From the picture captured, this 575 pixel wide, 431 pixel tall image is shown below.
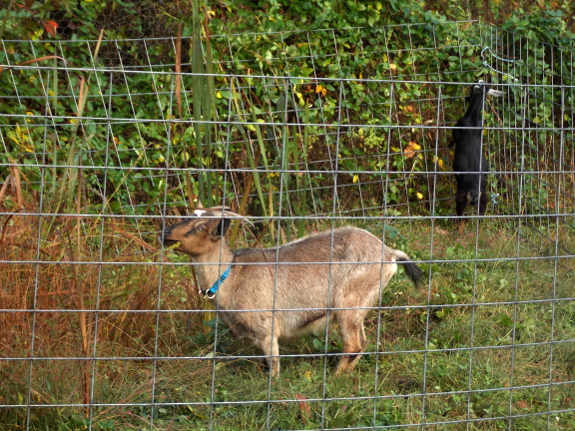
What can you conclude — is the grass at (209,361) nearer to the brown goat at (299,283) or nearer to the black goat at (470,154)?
the brown goat at (299,283)

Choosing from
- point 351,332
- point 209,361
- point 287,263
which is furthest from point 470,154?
point 287,263

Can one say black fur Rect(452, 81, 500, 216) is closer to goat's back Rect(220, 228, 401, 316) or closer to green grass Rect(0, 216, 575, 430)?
green grass Rect(0, 216, 575, 430)

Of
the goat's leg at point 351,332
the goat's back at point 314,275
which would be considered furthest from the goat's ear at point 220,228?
the goat's leg at point 351,332

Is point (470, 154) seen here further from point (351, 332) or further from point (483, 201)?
point (351, 332)

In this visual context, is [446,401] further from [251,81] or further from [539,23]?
[539,23]

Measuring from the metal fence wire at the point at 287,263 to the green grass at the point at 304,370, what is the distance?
0.01 meters

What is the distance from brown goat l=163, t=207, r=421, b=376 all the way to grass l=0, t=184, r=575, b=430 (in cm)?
18

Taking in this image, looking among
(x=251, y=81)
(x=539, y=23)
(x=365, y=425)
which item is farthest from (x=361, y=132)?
(x=365, y=425)

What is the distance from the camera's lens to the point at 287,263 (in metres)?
3.29

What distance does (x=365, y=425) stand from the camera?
3.72 meters

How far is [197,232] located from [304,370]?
1.05m

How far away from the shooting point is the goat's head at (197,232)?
14.2 ft

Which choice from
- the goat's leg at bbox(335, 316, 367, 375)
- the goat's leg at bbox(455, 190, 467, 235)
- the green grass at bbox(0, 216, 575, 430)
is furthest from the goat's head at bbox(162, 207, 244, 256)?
the goat's leg at bbox(455, 190, 467, 235)

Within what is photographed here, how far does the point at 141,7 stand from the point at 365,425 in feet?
17.8
